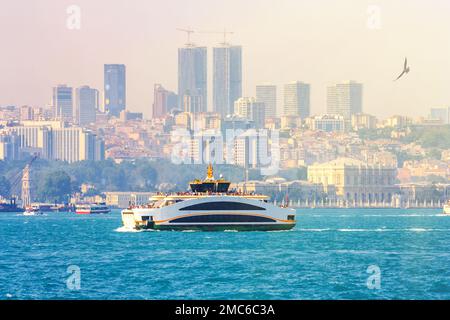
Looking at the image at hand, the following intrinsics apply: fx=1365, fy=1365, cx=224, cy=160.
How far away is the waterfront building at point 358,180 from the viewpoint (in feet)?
618

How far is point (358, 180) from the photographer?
19112cm

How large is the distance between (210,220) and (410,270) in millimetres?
25672

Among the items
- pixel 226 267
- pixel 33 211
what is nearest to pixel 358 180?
pixel 33 211

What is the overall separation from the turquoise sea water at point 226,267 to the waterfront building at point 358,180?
135 meters

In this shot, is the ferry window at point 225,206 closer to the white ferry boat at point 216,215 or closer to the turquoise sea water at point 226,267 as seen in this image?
the white ferry boat at point 216,215

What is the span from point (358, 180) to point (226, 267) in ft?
522

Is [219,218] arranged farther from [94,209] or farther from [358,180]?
[358,180]

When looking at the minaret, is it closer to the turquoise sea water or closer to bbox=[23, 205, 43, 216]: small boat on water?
bbox=[23, 205, 43, 216]: small boat on water

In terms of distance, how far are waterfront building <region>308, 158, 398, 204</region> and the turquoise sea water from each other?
135 m

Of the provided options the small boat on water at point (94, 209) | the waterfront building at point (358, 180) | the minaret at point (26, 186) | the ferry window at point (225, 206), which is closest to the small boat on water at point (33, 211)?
the small boat on water at point (94, 209)

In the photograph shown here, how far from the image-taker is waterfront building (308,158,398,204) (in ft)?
618
